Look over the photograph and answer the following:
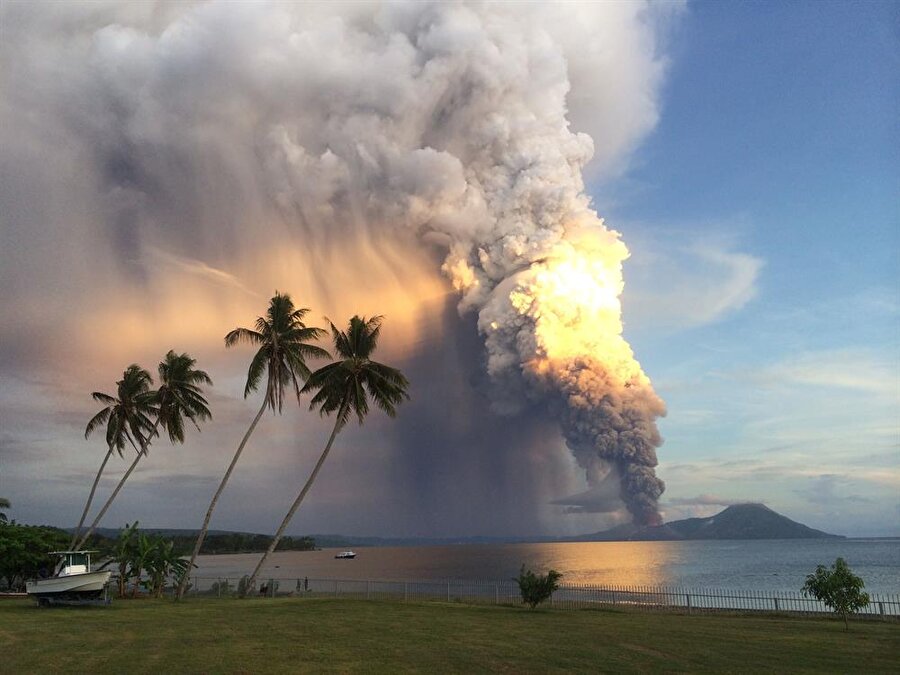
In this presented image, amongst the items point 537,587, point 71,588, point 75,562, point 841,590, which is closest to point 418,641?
point 537,587

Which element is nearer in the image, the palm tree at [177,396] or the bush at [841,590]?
the bush at [841,590]

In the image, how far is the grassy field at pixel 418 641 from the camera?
60.0ft

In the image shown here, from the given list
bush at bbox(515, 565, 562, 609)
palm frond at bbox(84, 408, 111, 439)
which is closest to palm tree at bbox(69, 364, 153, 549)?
palm frond at bbox(84, 408, 111, 439)

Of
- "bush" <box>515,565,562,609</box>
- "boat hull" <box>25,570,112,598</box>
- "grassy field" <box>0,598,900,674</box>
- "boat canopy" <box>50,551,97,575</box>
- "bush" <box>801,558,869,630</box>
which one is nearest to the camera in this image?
"grassy field" <box>0,598,900,674</box>

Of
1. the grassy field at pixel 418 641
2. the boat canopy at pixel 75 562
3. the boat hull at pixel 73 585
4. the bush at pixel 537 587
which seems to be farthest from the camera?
the boat canopy at pixel 75 562

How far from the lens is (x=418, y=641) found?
22.1 metres

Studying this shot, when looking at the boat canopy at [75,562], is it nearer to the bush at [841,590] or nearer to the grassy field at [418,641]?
the grassy field at [418,641]

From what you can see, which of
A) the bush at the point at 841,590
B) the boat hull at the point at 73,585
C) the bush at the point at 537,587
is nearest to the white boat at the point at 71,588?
the boat hull at the point at 73,585

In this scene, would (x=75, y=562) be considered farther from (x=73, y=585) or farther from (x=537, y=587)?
(x=537, y=587)

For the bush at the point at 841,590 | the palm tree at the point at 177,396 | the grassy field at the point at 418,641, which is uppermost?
the palm tree at the point at 177,396

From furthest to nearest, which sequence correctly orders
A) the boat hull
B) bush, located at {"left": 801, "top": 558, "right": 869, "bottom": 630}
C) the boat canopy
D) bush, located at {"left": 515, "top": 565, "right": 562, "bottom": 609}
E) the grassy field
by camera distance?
1. the boat canopy
2. the boat hull
3. bush, located at {"left": 515, "top": 565, "right": 562, "bottom": 609}
4. bush, located at {"left": 801, "top": 558, "right": 869, "bottom": 630}
5. the grassy field

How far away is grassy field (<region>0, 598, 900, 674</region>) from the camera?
60.0ft

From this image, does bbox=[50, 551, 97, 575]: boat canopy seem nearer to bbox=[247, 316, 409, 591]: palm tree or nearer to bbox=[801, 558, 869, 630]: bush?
bbox=[247, 316, 409, 591]: palm tree

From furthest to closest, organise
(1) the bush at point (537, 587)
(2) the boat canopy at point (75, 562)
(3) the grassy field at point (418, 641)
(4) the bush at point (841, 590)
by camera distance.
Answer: (2) the boat canopy at point (75, 562) < (1) the bush at point (537, 587) < (4) the bush at point (841, 590) < (3) the grassy field at point (418, 641)
